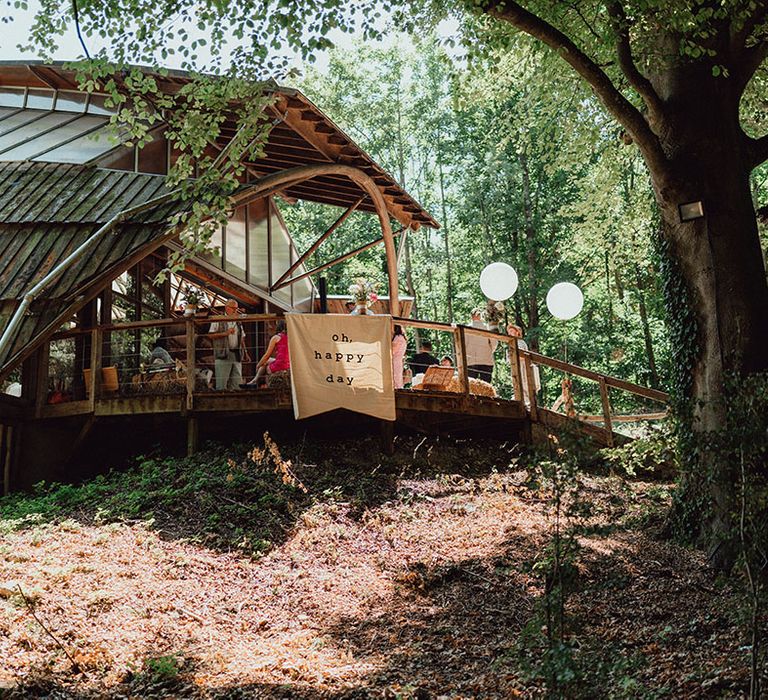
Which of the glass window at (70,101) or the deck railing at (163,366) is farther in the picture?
the glass window at (70,101)

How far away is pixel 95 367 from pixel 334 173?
6.18 metres

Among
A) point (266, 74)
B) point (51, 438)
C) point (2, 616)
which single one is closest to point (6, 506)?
point (51, 438)

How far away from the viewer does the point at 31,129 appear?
15.7 meters

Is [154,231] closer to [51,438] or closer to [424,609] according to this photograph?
[51,438]

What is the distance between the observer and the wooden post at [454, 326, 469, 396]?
43.2 feet

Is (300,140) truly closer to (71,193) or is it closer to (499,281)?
(71,193)

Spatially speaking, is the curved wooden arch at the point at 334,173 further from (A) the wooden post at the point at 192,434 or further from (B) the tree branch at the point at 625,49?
(B) the tree branch at the point at 625,49

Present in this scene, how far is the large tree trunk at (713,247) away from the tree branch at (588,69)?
27 centimetres

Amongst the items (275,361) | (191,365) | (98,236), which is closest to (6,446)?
(191,365)

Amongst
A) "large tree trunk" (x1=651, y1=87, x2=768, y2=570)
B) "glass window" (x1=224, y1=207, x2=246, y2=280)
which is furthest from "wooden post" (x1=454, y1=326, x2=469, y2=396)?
"glass window" (x1=224, y1=207, x2=246, y2=280)

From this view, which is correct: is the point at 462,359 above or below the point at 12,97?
below

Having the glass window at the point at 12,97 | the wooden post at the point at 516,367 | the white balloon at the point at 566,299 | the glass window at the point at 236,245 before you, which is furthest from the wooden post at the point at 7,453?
the white balloon at the point at 566,299

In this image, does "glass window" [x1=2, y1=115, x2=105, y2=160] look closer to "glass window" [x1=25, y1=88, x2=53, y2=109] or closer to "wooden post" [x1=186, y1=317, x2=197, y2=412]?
"glass window" [x1=25, y1=88, x2=53, y2=109]

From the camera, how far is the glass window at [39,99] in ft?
52.0
